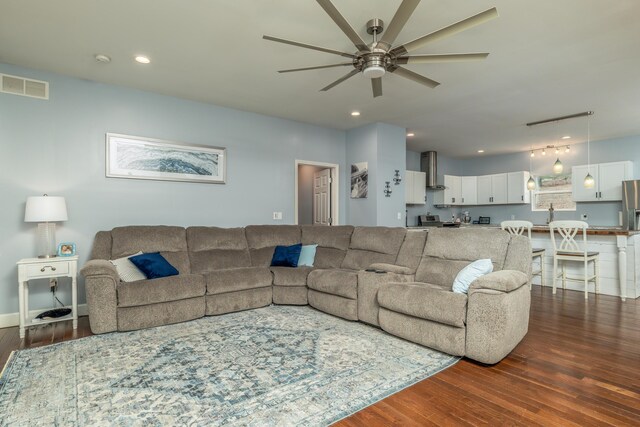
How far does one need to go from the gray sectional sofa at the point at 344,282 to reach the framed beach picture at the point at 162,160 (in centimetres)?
79

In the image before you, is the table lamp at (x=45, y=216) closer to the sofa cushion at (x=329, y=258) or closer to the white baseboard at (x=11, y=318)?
the white baseboard at (x=11, y=318)

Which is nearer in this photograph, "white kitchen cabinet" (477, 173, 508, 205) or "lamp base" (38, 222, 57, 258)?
"lamp base" (38, 222, 57, 258)

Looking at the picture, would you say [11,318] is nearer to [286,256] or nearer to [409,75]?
[286,256]

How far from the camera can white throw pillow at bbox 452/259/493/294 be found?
2645 mm

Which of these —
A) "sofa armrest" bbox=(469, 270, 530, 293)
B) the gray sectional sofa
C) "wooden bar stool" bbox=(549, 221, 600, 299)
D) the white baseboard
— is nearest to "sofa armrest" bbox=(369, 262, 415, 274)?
the gray sectional sofa

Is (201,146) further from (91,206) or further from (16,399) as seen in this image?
(16,399)

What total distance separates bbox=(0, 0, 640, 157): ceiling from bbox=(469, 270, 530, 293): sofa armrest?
2.00m

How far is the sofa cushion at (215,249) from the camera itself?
3988 mm

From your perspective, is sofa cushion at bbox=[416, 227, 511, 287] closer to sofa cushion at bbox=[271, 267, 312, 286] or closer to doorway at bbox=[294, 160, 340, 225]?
sofa cushion at bbox=[271, 267, 312, 286]

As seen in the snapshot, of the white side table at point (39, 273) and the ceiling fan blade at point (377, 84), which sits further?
the white side table at point (39, 273)

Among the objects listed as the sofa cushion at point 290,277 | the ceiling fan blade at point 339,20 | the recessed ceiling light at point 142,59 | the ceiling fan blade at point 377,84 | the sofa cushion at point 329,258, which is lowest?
the sofa cushion at point 290,277

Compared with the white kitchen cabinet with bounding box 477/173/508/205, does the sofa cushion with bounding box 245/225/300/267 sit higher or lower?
lower

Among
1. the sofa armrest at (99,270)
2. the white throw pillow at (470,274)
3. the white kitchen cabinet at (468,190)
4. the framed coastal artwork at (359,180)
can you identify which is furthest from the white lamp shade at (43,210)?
the white kitchen cabinet at (468,190)

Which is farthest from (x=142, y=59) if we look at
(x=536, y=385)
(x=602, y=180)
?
(x=602, y=180)
